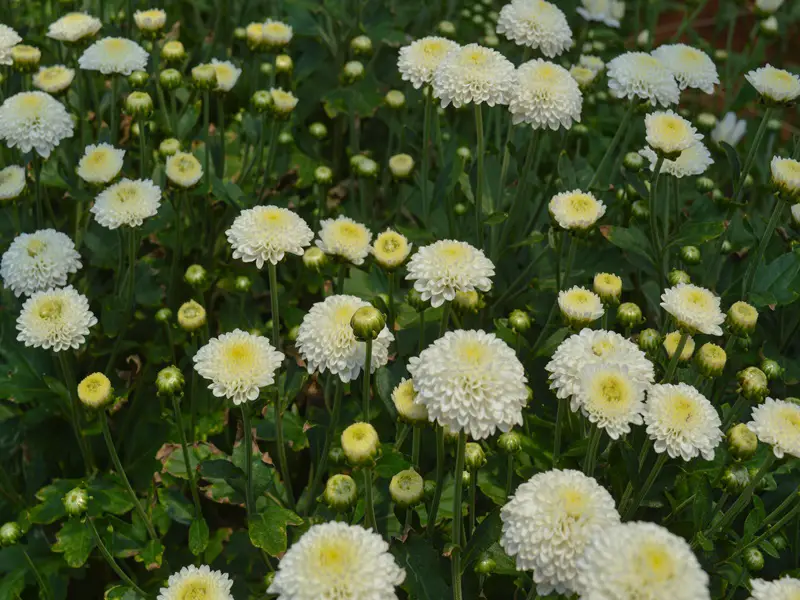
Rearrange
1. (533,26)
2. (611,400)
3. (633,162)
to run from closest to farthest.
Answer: (611,400) → (533,26) → (633,162)

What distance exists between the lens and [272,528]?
5.73ft

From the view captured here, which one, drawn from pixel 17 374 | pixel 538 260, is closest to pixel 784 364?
pixel 538 260

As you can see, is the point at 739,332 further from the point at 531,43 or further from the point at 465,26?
the point at 465,26

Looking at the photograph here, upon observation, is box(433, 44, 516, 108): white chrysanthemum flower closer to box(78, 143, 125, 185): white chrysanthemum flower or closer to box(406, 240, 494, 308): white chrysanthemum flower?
box(406, 240, 494, 308): white chrysanthemum flower

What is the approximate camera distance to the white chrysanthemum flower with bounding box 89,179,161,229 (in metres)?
2.09

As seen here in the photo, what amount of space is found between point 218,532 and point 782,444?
1.47m

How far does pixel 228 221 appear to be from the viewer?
2.66 meters

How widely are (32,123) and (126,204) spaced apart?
42 centimetres

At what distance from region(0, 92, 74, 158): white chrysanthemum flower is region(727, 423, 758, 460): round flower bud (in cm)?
199

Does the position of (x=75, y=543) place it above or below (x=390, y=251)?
below

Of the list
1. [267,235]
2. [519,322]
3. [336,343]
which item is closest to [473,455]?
[336,343]

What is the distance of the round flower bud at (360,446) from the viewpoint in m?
1.43

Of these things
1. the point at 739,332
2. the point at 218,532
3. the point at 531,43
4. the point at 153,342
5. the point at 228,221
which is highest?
the point at 531,43

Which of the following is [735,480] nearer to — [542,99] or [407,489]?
[407,489]
